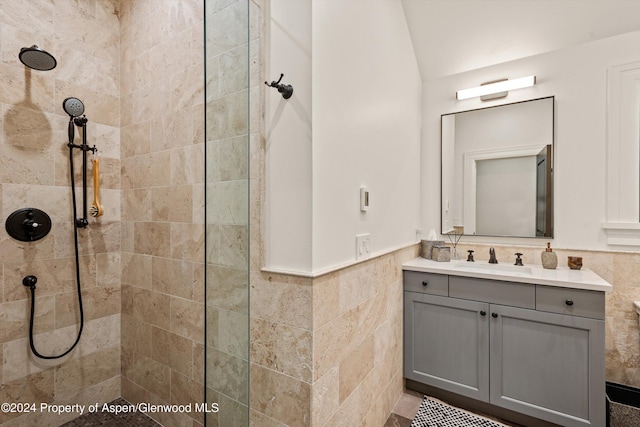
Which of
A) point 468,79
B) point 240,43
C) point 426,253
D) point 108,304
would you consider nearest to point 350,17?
point 240,43

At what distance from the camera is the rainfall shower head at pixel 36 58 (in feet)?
4.68

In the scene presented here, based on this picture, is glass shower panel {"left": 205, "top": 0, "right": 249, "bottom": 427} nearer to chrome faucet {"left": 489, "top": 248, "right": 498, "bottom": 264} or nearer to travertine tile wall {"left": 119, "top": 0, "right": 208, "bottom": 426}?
travertine tile wall {"left": 119, "top": 0, "right": 208, "bottom": 426}

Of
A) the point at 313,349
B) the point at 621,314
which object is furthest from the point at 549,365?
the point at 313,349

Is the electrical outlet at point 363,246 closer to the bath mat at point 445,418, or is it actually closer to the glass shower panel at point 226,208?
the glass shower panel at point 226,208

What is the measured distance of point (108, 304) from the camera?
77.0 inches

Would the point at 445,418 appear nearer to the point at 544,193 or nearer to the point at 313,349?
the point at 313,349

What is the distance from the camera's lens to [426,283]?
6.63 ft

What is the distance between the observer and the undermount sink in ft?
6.46

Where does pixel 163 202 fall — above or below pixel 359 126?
below

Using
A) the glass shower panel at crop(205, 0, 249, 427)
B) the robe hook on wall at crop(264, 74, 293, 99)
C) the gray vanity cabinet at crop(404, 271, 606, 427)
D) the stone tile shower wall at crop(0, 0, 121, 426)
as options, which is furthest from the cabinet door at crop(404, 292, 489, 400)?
the stone tile shower wall at crop(0, 0, 121, 426)

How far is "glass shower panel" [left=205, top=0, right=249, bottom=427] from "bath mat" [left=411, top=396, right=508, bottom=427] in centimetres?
126

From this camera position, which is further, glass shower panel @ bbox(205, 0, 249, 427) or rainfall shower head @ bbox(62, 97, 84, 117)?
rainfall shower head @ bbox(62, 97, 84, 117)

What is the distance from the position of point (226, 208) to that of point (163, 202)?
97cm

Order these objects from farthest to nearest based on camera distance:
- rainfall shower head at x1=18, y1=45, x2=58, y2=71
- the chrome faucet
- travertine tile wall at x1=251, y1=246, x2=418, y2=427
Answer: the chrome faucet < rainfall shower head at x1=18, y1=45, x2=58, y2=71 < travertine tile wall at x1=251, y1=246, x2=418, y2=427
